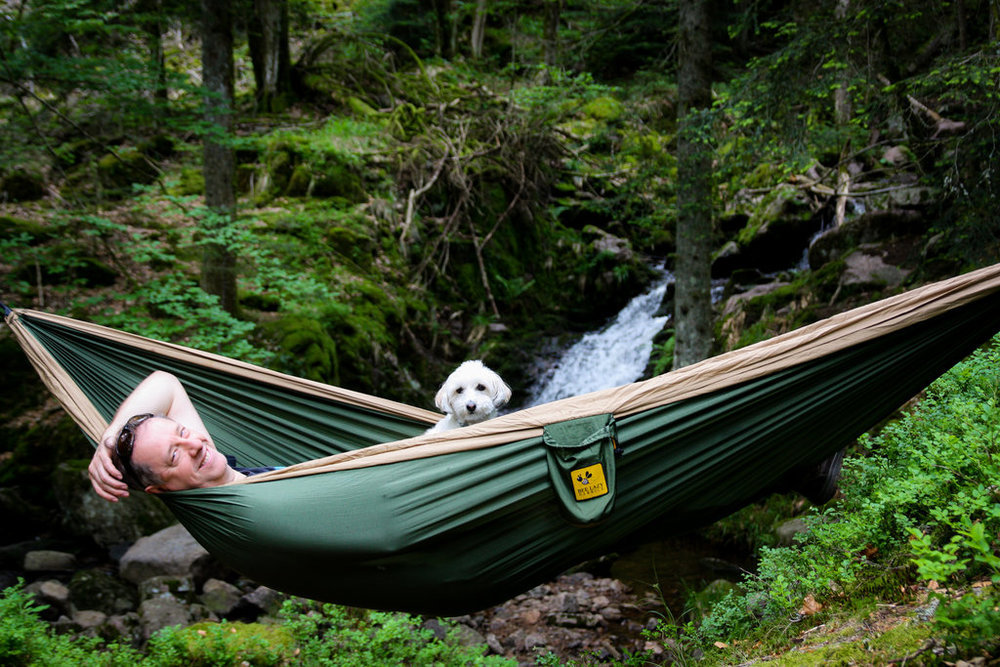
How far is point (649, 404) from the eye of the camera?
1.62 meters

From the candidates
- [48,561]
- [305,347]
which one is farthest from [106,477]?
[305,347]

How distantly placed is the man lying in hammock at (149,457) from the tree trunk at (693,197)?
348 cm

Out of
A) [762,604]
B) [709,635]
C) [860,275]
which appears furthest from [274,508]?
[860,275]

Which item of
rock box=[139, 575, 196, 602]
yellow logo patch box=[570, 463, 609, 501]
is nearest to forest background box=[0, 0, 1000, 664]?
rock box=[139, 575, 196, 602]

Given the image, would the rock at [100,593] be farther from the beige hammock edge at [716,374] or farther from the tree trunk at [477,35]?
the tree trunk at [477,35]

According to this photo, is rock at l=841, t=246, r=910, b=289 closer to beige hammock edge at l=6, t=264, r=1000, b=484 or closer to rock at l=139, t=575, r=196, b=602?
beige hammock edge at l=6, t=264, r=1000, b=484

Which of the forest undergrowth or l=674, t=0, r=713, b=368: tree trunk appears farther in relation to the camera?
l=674, t=0, r=713, b=368: tree trunk

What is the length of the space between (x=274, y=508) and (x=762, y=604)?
74.3 inches

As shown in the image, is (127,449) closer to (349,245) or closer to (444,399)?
(444,399)

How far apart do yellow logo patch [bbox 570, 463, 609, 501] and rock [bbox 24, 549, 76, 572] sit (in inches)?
134

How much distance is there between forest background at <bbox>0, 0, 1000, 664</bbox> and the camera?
352cm

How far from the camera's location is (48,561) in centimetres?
339

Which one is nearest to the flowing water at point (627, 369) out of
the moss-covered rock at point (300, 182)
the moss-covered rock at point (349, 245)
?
the moss-covered rock at point (349, 245)

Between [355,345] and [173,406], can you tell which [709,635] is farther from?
[355,345]
